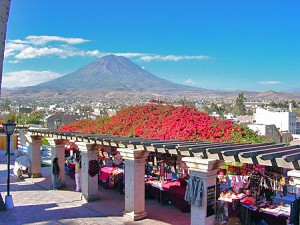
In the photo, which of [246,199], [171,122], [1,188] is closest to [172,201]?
[246,199]

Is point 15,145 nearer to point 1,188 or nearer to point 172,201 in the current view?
point 1,188

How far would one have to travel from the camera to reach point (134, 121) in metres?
19.0

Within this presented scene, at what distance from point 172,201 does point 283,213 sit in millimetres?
3891

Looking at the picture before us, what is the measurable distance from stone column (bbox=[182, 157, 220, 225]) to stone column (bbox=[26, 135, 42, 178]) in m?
11.2

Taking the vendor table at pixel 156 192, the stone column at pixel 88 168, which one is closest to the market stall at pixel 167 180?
the vendor table at pixel 156 192

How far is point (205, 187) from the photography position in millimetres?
7371

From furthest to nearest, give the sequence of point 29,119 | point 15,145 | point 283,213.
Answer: point 29,119
point 15,145
point 283,213

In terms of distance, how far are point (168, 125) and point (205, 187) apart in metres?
8.81

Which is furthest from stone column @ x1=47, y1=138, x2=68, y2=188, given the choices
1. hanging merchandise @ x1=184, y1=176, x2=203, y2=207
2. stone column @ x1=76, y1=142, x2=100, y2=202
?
hanging merchandise @ x1=184, y1=176, x2=203, y2=207

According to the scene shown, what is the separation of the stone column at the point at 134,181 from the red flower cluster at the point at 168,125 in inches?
192

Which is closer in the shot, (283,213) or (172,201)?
(283,213)

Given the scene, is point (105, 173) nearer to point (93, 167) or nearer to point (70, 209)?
point (93, 167)

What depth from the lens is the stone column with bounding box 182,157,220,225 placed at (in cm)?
730

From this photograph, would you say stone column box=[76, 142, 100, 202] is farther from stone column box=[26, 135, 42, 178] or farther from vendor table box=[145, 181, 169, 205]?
stone column box=[26, 135, 42, 178]
